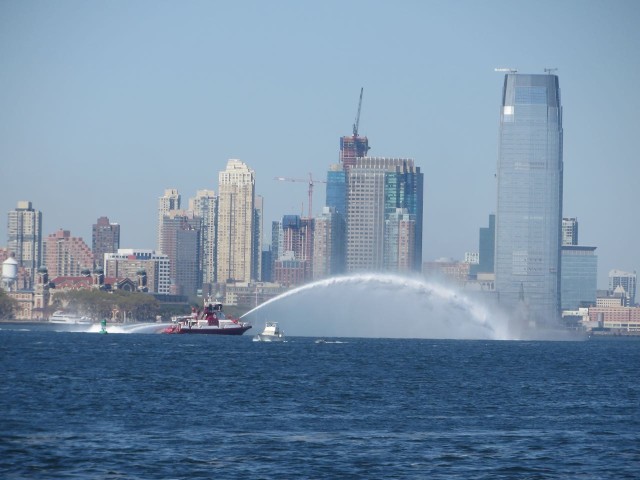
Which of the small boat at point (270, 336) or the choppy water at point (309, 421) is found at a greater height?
the choppy water at point (309, 421)

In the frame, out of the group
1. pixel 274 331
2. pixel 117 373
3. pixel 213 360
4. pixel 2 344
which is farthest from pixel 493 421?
pixel 274 331

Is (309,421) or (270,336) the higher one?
(309,421)

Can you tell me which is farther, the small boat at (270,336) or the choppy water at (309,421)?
the small boat at (270,336)

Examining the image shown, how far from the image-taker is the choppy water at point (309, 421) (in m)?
51.3

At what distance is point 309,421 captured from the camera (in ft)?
215

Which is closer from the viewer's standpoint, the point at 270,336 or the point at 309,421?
the point at 309,421

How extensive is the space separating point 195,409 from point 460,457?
1929 cm

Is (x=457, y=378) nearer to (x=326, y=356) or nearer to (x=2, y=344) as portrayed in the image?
(x=326, y=356)

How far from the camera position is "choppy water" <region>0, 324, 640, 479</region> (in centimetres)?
5134

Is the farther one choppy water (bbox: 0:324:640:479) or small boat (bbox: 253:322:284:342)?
small boat (bbox: 253:322:284:342)

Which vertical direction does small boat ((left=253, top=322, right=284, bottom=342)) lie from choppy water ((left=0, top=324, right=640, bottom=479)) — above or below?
below

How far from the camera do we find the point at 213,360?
119 meters

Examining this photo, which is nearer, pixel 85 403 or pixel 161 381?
pixel 85 403

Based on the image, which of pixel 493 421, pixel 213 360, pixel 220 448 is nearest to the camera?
pixel 220 448
